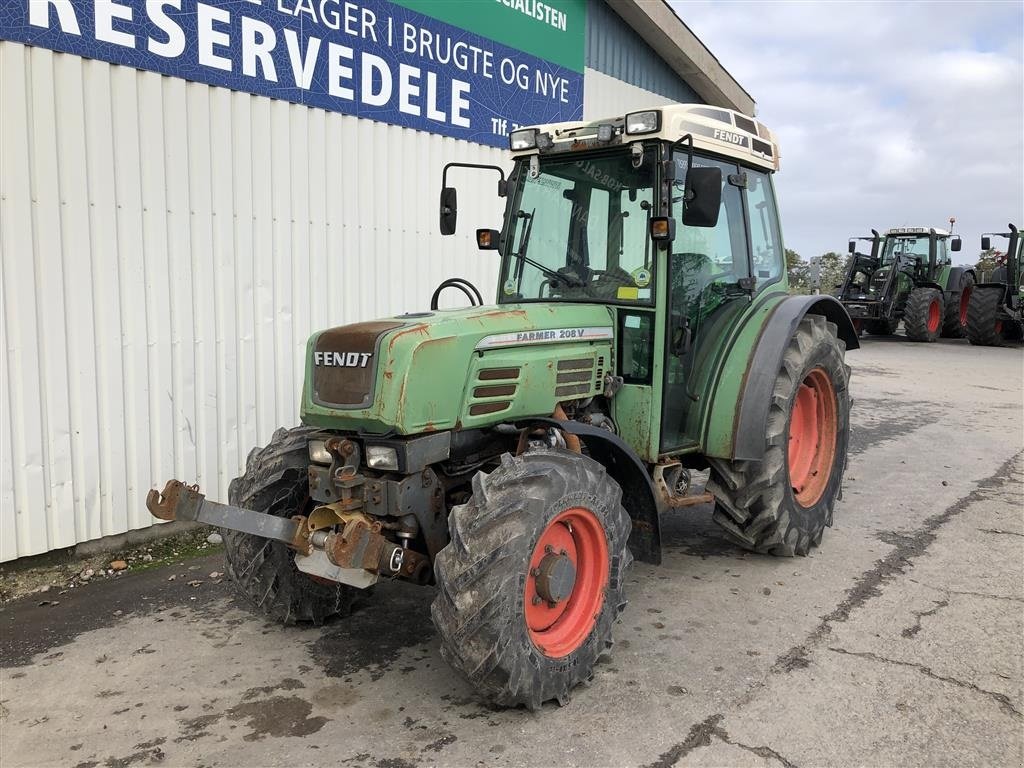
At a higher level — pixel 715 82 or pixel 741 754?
pixel 715 82

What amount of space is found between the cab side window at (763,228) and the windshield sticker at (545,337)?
1397 millimetres

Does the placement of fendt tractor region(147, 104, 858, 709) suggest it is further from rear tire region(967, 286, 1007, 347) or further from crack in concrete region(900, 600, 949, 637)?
rear tire region(967, 286, 1007, 347)

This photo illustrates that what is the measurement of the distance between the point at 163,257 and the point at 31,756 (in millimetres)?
3114

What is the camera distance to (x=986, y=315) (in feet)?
61.6

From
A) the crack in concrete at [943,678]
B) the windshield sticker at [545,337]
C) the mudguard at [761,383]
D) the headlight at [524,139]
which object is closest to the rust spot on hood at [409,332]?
the windshield sticker at [545,337]

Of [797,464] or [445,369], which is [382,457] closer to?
[445,369]

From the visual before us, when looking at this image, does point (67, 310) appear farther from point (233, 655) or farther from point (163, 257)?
point (233, 655)

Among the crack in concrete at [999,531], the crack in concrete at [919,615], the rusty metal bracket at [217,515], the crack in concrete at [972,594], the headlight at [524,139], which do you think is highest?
the headlight at [524,139]

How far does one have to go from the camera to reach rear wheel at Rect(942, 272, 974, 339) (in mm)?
20188

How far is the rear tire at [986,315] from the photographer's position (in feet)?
61.4

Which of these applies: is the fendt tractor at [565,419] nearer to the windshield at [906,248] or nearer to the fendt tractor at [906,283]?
the fendt tractor at [906,283]

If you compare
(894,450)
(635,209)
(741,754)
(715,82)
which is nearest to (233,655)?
(741,754)

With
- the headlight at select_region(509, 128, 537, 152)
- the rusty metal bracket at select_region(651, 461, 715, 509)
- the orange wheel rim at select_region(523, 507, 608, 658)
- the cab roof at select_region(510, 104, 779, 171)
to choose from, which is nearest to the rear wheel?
the cab roof at select_region(510, 104, 779, 171)

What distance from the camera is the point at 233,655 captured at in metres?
3.89
